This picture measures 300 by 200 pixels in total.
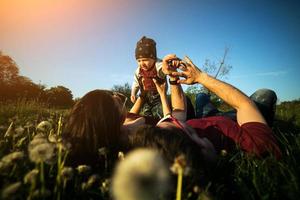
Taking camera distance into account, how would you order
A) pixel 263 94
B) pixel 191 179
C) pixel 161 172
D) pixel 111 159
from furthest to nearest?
pixel 263 94 < pixel 111 159 < pixel 191 179 < pixel 161 172

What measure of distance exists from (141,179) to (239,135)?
266 centimetres

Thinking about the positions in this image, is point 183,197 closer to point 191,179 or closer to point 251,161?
point 191,179

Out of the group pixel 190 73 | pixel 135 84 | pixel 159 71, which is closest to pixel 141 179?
pixel 190 73

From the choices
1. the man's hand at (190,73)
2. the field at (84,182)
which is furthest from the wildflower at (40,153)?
the man's hand at (190,73)

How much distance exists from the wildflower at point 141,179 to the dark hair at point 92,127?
176 centimetres

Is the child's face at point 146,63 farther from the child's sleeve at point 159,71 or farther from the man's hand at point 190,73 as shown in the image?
the man's hand at point 190,73

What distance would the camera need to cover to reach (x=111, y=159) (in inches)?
102

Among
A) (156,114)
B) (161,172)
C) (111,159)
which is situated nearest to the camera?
(161,172)

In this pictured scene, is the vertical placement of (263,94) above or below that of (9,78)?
below

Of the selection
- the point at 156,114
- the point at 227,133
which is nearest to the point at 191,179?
the point at 227,133

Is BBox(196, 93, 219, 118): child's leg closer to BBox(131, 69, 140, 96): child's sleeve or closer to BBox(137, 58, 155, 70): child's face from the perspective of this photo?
BBox(137, 58, 155, 70): child's face

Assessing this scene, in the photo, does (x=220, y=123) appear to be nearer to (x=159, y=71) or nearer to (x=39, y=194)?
(x=39, y=194)

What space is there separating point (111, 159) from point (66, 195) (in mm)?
802

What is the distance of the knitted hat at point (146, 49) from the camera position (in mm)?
6934
